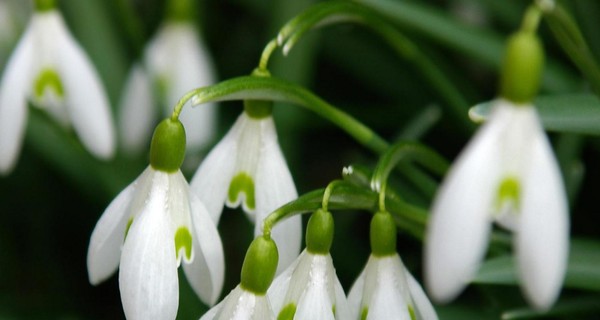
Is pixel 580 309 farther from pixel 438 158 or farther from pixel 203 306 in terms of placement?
pixel 203 306

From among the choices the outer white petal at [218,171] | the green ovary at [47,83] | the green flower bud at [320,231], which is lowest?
the green flower bud at [320,231]

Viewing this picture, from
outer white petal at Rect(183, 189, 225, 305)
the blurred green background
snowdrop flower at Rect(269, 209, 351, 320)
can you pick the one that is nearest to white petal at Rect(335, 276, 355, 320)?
snowdrop flower at Rect(269, 209, 351, 320)

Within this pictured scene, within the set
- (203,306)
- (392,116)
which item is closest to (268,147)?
(203,306)

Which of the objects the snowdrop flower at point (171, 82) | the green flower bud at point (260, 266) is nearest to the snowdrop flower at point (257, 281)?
the green flower bud at point (260, 266)

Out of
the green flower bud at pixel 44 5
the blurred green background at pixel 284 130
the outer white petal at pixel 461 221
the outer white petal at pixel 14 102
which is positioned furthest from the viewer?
the blurred green background at pixel 284 130

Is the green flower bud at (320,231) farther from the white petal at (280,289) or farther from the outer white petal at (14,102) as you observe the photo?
the outer white petal at (14,102)

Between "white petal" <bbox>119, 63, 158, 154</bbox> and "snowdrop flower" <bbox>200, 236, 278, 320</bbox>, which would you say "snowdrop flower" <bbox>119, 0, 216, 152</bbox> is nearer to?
"white petal" <bbox>119, 63, 158, 154</bbox>
